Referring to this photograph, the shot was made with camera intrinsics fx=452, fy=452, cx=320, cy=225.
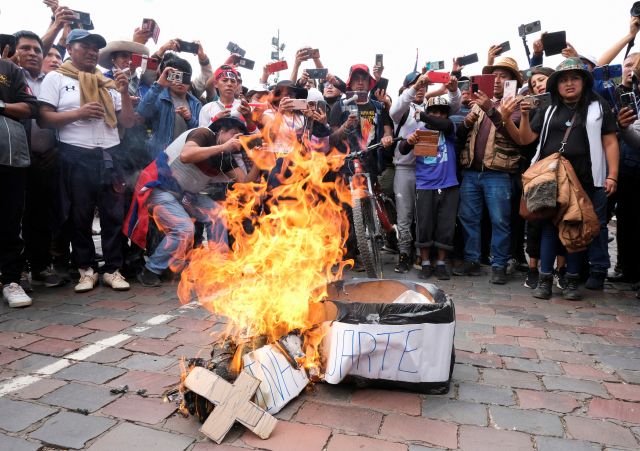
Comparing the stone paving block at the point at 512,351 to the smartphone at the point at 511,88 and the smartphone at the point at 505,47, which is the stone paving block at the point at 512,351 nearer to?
the smartphone at the point at 511,88

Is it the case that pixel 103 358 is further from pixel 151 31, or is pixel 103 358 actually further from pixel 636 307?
pixel 636 307

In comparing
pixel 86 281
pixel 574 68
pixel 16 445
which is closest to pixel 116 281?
pixel 86 281

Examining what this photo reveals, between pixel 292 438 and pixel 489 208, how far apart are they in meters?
4.45

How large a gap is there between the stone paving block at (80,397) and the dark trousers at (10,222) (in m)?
2.42

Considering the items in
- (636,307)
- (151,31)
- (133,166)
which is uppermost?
(151,31)

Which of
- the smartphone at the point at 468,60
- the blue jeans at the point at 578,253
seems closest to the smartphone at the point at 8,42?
the smartphone at the point at 468,60

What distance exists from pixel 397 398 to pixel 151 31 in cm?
569

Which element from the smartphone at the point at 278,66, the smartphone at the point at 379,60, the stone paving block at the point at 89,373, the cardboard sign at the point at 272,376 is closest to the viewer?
the cardboard sign at the point at 272,376

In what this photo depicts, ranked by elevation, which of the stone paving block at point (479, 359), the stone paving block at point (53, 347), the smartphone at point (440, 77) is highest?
the smartphone at point (440, 77)

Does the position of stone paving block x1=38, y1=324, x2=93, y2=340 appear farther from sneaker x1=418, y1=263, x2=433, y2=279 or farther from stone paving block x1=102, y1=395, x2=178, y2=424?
sneaker x1=418, y1=263, x2=433, y2=279

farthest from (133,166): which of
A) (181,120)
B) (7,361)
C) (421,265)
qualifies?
(421,265)

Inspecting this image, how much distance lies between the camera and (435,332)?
2.64 metres

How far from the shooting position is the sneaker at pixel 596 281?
17.6ft

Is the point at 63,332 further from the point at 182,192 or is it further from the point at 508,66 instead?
the point at 508,66
